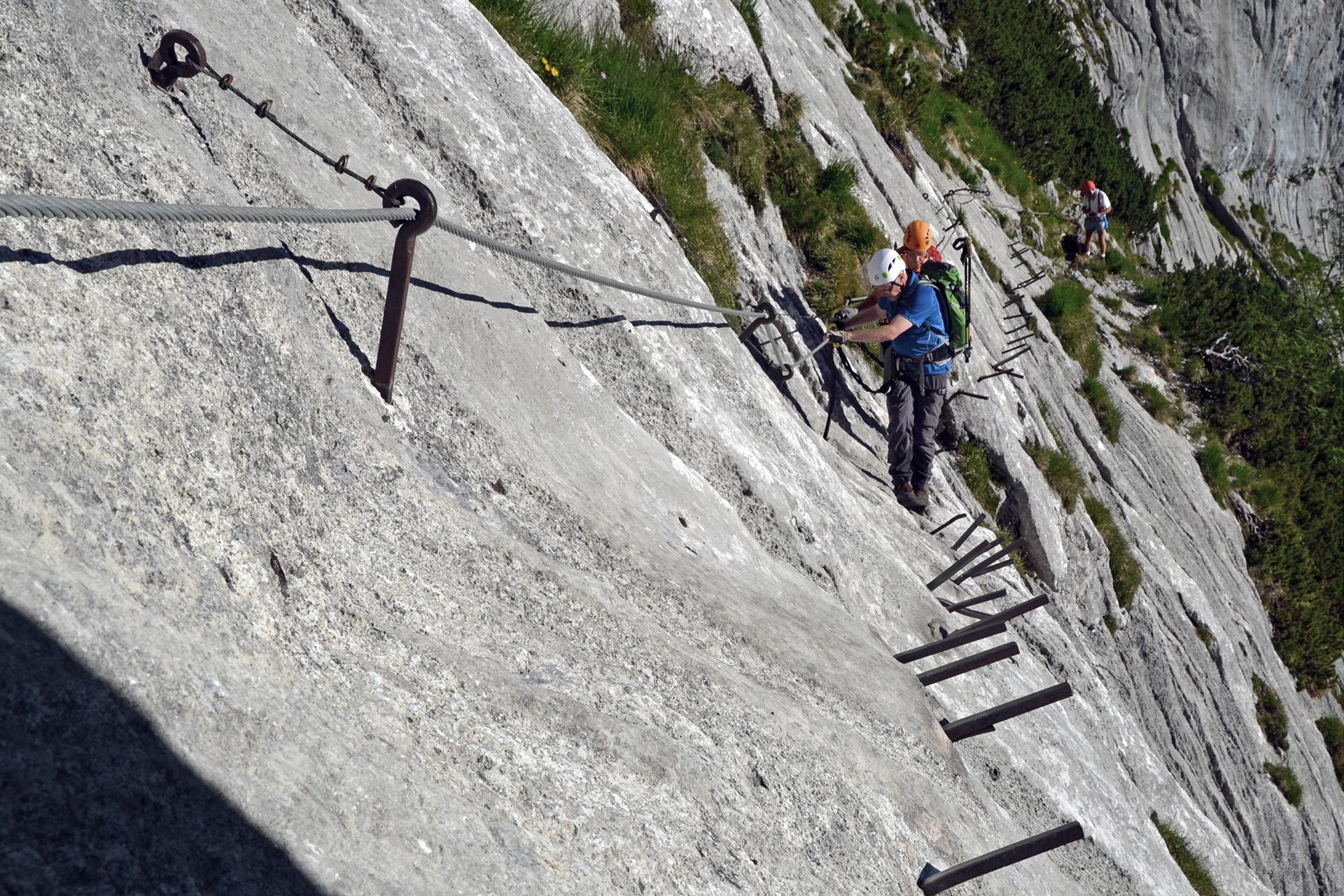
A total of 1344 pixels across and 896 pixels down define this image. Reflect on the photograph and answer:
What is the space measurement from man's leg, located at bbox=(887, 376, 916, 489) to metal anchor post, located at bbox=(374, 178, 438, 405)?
21.2ft

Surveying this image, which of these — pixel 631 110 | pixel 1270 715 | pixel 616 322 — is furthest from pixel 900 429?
pixel 1270 715

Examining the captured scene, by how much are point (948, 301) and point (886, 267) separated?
84 centimetres

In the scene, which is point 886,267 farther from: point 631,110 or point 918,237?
point 631,110

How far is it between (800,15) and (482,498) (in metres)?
12.9

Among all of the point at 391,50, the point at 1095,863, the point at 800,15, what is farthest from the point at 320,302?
the point at 800,15

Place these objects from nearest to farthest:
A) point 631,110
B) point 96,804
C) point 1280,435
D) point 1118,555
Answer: point 96,804 → point 631,110 → point 1118,555 → point 1280,435

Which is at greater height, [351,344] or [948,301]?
[948,301]

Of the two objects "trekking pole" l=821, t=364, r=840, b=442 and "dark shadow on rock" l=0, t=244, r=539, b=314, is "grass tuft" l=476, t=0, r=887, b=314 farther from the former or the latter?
"dark shadow on rock" l=0, t=244, r=539, b=314

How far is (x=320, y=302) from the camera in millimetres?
3527

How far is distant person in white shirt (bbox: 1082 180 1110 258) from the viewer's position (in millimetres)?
21875

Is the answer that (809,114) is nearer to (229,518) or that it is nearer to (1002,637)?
(1002,637)

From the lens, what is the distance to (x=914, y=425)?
9.15 meters

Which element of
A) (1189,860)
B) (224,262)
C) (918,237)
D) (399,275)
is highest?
(918,237)

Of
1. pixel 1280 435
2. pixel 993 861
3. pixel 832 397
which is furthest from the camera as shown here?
pixel 1280 435
